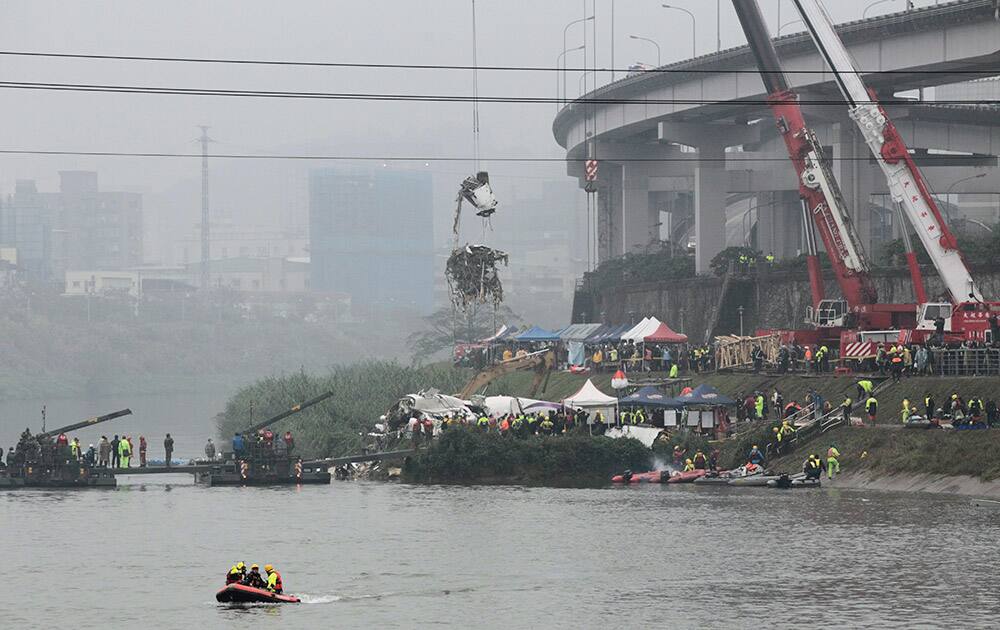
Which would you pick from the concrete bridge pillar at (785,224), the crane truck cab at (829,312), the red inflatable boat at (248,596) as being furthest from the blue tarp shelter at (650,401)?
the concrete bridge pillar at (785,224)

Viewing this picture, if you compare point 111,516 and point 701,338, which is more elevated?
point 701,338

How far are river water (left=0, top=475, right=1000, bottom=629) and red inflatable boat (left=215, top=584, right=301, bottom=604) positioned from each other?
264 millimetres

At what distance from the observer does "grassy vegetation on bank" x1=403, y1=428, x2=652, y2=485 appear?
7281 cm

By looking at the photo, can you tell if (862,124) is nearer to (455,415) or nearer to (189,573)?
(455,415)

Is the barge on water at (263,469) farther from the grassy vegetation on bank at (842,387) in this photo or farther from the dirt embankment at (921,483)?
the dirt embankment at (921,483)

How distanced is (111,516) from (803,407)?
90.3 ft

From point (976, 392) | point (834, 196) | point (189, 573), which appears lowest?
point (189, 573)

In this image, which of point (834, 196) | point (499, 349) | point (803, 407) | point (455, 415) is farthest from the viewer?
point (499, 349)

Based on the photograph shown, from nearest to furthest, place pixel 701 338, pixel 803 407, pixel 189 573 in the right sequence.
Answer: pixel 189 573, pixel 803 407, pixel 701 338

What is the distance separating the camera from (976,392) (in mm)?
67438

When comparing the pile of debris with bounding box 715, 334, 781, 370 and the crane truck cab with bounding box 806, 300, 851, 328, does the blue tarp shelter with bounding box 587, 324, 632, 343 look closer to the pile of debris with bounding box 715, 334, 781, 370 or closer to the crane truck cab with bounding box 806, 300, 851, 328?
the pile of debris with bounding box 715, 334, 781, 370

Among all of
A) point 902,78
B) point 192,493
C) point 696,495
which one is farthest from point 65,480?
point 902,78

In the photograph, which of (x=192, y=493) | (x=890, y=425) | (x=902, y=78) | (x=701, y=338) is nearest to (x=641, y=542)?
(x=890, y=425)

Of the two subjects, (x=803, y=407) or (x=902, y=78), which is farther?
(x=902, y=78)
